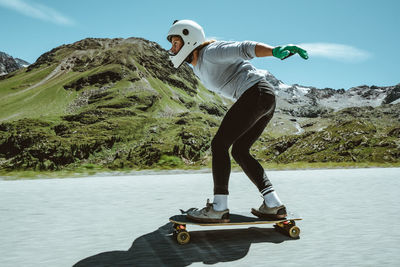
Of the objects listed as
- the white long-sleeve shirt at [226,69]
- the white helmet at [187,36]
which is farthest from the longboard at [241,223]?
the white helmet at [187,36]

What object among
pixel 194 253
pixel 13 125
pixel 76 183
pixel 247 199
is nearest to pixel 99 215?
pixel 194 253

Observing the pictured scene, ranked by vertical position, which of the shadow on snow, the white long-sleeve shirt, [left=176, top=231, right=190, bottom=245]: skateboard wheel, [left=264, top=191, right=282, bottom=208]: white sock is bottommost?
the shadow on snow

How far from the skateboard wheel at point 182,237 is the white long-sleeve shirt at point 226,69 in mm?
1478

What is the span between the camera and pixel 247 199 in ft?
17.0

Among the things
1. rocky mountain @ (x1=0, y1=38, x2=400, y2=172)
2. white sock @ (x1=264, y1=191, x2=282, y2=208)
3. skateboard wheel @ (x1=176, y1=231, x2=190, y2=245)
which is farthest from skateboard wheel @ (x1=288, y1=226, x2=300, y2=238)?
rocky mountain @ (x1=0, y1=38, x2=400, y2=172)

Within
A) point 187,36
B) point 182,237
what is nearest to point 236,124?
point 187,36

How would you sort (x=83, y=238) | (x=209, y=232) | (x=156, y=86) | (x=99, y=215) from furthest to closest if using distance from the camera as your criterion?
(x=156, y=86)
(x=99, y=215)
(x=209, y=232)
(x=83, y=238)

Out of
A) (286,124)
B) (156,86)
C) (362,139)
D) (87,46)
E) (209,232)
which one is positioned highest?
(87,46)

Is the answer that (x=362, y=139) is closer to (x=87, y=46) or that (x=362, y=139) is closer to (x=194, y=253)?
(x=194, y=253)

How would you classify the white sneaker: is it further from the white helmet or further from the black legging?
the white helmet

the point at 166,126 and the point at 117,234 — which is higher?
the point at 166,126

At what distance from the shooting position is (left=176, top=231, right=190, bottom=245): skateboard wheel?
2.84 metres

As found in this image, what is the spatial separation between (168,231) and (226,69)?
173cm

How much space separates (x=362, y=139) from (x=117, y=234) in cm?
1444
